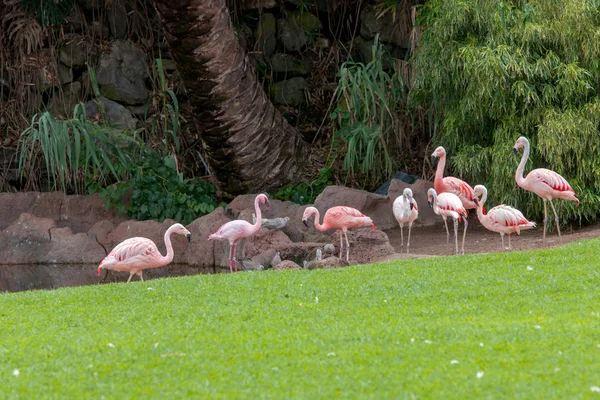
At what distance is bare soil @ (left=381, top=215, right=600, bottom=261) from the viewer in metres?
9.77

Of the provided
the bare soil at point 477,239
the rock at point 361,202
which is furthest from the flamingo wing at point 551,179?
the rock at point 361,202

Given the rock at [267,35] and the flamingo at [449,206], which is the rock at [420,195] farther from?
the rock at [267,35]

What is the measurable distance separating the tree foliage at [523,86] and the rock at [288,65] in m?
3.76

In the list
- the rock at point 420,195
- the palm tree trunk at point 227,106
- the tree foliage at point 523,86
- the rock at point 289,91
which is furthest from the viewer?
the rock at point 289,91

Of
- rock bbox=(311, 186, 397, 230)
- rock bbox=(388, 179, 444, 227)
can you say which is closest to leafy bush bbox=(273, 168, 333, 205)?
rock bbox=(311, 186, 397, 230)

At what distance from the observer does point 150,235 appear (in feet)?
36.9

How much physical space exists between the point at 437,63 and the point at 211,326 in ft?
21.8

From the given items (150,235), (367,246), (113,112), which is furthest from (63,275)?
(113,112)

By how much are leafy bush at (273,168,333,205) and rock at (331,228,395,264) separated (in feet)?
8.06

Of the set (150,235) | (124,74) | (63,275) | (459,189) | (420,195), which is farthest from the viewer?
(124,74)

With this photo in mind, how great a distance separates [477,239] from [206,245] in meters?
3.23

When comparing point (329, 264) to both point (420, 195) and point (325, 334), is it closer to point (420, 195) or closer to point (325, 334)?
point (325, 334)

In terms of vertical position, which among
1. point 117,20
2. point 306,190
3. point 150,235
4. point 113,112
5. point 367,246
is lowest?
point 367,246

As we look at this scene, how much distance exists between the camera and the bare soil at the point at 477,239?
32.1 ft
